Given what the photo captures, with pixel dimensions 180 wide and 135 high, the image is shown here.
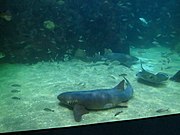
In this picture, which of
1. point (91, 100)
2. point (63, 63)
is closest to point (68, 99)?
point (91, 100)

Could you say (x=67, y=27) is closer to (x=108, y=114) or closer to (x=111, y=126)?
(x=108, y=114)

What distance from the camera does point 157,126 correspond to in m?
4.09

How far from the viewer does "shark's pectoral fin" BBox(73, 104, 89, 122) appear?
510 centimetres

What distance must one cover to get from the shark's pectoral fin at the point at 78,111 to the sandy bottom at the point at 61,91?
9cm

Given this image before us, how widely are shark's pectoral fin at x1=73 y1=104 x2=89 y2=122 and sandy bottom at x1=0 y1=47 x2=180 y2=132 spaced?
91mm

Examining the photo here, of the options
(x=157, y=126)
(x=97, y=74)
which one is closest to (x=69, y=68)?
(x=97, y=74)

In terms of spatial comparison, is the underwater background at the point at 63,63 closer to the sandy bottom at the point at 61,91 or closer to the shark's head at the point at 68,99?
the sandy bottom at the point at 61,91

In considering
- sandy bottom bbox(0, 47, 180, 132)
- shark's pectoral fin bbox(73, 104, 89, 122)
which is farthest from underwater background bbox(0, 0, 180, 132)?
shark's pectoral fin bbox(73, 104, 89, 122)

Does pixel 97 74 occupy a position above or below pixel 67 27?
below

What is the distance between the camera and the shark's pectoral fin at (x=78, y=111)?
5104 mm

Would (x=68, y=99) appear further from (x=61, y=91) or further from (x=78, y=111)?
(x=61, y=91)

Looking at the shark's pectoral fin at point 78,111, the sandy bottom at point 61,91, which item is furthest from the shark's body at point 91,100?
the sandy bottom at point 61,91

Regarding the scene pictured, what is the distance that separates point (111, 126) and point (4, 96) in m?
3.95

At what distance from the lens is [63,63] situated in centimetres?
1145
